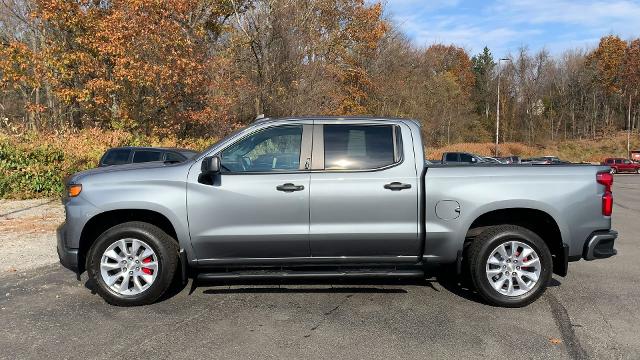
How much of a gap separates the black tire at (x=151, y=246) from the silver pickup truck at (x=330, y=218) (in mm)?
11

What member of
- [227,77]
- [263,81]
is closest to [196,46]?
[227,77]

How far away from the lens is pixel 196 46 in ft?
70.3

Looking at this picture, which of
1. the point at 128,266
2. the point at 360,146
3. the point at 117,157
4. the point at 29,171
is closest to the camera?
the point at 128,266

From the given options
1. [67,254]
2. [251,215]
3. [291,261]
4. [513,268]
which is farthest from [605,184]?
[67,254]

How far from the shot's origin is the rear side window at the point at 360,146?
506 centimetres

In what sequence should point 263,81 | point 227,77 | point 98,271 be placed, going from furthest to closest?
point 263,81 < point 227,77 < point 98,271

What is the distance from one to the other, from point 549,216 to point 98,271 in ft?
14.7

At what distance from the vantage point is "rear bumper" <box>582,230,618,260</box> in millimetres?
4953

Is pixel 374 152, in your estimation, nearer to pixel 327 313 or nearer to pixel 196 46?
pixel 327 313

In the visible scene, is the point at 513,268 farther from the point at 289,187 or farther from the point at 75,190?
the point at 75,190

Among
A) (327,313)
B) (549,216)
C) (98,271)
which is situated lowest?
(327,313)

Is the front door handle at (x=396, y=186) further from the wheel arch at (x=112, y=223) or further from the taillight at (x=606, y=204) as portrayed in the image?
the wheel arch at (x=112, y=223)

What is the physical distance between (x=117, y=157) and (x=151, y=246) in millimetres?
8103

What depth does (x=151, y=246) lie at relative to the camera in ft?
16.3
